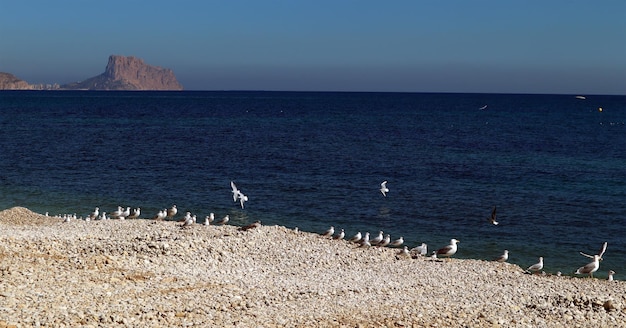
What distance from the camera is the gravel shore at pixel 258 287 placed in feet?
53.3

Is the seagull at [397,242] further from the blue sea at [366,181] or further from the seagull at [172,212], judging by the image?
the seagull at [172,212]

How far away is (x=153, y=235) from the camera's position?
25156 millimetres

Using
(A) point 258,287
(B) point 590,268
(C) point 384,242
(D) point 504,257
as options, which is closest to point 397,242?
(C) point 384,242

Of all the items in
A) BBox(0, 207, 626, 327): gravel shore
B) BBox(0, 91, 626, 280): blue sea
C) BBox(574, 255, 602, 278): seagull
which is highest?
BBox(0, 207, 626, 327): gravel shore

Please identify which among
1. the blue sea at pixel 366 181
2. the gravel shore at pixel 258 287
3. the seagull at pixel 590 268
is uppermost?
the gravel shore at pixel 258 287

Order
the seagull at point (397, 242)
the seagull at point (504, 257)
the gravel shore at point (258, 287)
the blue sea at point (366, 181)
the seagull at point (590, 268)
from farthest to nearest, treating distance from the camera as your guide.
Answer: the blue sea at point (366, 181), the seagull at point (397, 242), the seagull at point (504, 257), the seagull at point (590, 268), the gravel shore at point (258, 287)

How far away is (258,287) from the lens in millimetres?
19578

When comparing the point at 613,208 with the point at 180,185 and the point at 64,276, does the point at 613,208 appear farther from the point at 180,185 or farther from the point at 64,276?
the point at 64,276

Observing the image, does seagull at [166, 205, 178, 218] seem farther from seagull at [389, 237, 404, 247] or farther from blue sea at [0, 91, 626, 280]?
seagull at [389, 237, 404, 247]

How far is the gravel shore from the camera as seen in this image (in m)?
16.2

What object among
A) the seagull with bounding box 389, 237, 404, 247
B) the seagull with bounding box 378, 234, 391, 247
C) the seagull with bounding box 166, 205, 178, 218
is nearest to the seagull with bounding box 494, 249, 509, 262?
the seagull with bounding box 389, 237, 404, 247

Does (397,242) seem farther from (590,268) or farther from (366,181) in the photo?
(366,181)

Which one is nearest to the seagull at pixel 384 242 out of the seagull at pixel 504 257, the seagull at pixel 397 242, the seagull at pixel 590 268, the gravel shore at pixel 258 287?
the seagull at pixel 397 242

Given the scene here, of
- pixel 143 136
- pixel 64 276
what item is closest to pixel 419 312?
pixel 64 276
